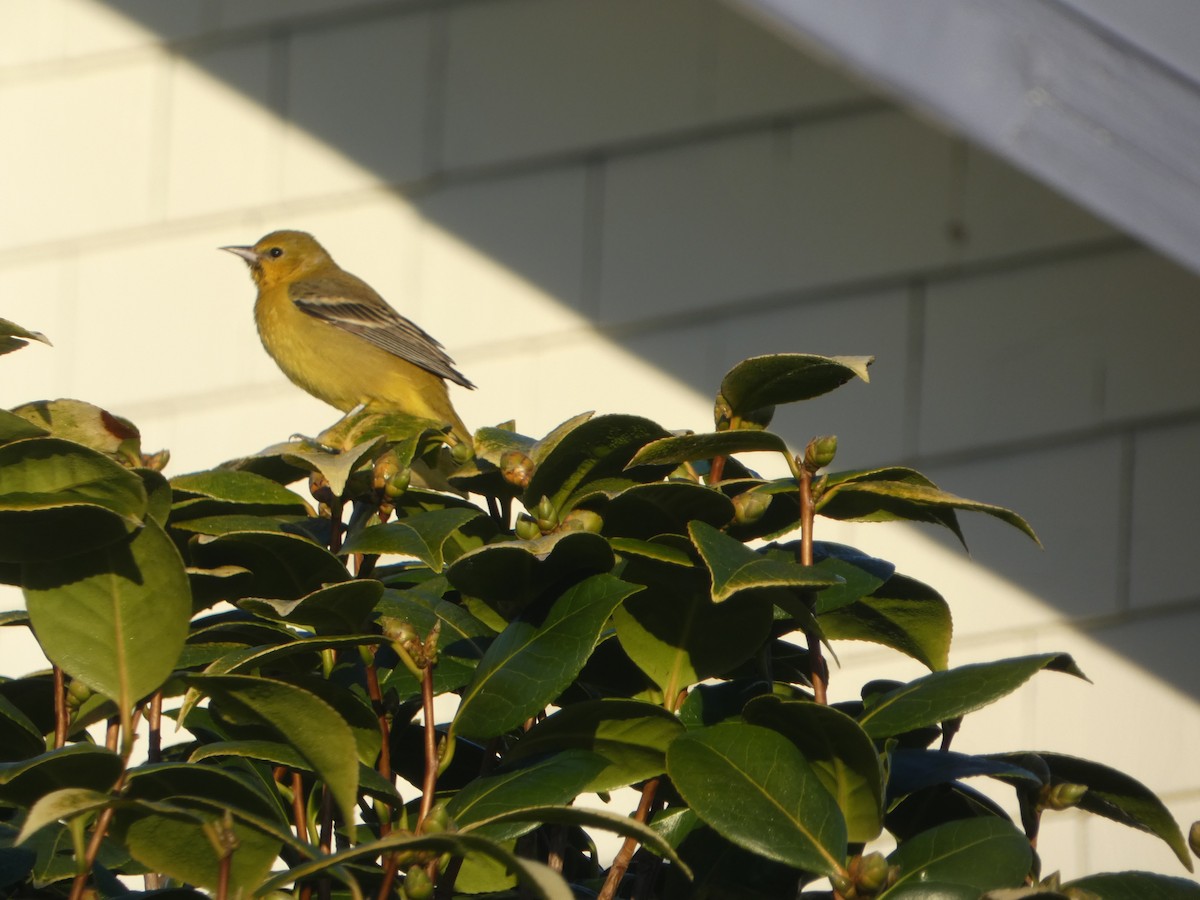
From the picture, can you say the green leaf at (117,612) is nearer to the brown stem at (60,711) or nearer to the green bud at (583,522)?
the brown stem at (60,711)

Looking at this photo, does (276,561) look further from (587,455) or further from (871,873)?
(871,873)

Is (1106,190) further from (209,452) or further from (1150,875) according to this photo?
(209,452)

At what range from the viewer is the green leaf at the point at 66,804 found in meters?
1.11

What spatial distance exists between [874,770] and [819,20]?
170 cm

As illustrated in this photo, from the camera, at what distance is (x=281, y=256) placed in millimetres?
4836

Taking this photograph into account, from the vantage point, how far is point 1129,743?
4.06 metres

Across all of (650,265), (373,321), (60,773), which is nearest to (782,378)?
(60,773)

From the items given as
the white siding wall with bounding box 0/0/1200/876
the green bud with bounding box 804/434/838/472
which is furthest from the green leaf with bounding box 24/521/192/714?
the white siding wall with bounding box 0/0/1200/876

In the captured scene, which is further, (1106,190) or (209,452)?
(209,452)

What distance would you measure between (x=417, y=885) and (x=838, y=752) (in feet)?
1.21

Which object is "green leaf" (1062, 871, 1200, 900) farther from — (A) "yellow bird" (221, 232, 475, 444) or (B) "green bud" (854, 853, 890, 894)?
(A) "yellow bird" (221, 232, 475, 444)

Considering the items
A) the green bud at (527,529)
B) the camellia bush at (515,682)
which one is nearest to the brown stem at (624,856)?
the camellia bush at (515,682)

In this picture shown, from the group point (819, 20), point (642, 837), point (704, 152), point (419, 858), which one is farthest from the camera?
point (704, 152)

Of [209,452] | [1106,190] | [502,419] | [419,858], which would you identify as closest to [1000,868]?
[419,858]
